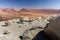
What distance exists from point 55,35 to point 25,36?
4.07 ft

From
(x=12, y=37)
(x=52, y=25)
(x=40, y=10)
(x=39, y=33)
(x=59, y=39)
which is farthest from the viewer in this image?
(x=40, y=10)

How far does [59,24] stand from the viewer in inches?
161

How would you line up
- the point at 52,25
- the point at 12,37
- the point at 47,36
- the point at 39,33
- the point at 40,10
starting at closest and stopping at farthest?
the point at 52,25
the point at 47,36
the point at 39,33
the point at 12,37
the point at 40,10

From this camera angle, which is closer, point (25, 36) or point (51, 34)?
point (51, 34)

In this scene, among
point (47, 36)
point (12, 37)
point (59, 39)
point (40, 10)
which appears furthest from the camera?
point (40, 10)

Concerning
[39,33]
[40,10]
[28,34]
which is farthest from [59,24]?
[40,10]

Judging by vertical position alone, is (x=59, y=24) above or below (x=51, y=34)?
above

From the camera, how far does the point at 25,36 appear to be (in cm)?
507

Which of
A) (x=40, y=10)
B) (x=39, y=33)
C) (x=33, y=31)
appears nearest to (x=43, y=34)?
(x=39, y=33)

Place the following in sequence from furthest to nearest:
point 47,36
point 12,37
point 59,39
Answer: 1. point 12,37
2. point 47,36
3. point 59,39

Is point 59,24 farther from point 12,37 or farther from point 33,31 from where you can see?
point 12,37

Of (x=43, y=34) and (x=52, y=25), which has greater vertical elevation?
(x=52, y=25)

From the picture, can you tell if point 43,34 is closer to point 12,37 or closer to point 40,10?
point 12,37

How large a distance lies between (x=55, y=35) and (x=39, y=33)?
95cm
